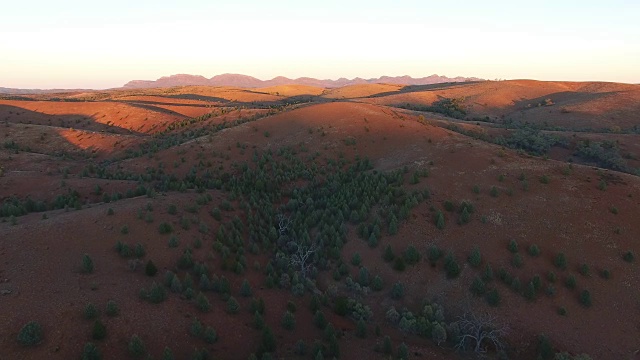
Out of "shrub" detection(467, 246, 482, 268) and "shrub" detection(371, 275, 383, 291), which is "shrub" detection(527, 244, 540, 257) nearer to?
"shrub" detection(467, 246, 482, 268)

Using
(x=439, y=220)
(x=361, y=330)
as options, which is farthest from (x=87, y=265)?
(x=439, y=220)

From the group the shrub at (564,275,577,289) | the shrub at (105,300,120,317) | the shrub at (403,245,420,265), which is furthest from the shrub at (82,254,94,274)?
the shrub at (564,275,577,289)

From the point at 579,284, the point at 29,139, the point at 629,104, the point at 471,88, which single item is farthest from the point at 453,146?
the point at 471,88

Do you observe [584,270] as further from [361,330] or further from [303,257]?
[303,257]

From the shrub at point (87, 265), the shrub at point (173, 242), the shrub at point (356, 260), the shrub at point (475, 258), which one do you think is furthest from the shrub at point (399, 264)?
the shrub at point (87, 265)

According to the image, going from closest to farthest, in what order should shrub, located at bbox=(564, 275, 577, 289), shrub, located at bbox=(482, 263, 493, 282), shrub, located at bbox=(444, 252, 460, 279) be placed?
shrub, located at bbox=(564, 275, 577, 289) < shrub, located at bbox=(482, 263, 493, 282) < shrub, located at bbox=(444, 252, 460, 279)

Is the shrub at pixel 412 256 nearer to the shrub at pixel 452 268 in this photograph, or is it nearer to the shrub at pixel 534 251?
the shrub at pixel 452 268
